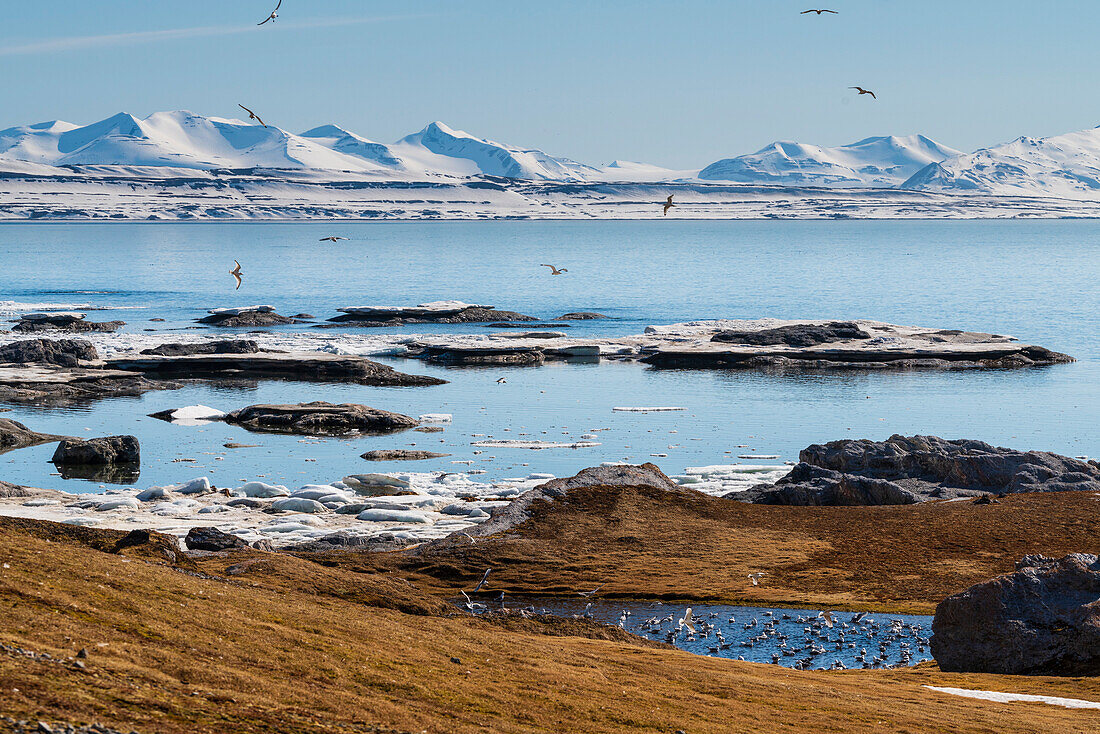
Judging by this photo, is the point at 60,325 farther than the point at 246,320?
No

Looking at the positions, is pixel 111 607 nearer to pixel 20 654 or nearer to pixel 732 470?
pixel 20 654

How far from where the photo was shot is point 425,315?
9544 centimetres

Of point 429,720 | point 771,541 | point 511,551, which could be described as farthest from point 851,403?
point 429,720

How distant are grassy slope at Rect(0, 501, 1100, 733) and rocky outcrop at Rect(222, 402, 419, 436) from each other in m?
30.6

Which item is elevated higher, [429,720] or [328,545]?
[429,720]

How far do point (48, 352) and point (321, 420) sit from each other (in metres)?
23.7

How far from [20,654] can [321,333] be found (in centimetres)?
7518

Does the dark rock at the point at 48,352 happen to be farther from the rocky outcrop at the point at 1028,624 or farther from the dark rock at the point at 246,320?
the rocky outcrop at the point at 1028,624

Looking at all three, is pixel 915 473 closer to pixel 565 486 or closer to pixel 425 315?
pixel 565 486

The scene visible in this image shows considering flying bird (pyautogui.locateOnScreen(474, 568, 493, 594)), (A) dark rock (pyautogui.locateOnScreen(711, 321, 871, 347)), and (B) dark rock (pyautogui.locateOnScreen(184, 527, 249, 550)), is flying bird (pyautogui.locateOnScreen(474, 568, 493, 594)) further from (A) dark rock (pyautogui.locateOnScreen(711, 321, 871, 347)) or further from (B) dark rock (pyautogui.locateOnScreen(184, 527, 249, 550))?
(A) dark rock (pyautogui.locateOnScreen(711, 321, 871, 347))

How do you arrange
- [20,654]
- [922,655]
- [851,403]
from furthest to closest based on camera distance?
[851,403] < [922,655] < [20,654]

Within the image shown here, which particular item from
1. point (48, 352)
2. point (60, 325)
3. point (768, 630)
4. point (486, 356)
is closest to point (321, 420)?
point (486, 356)

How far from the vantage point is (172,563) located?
18.5 meters

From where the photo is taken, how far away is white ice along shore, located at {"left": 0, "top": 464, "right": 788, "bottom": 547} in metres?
29.8
